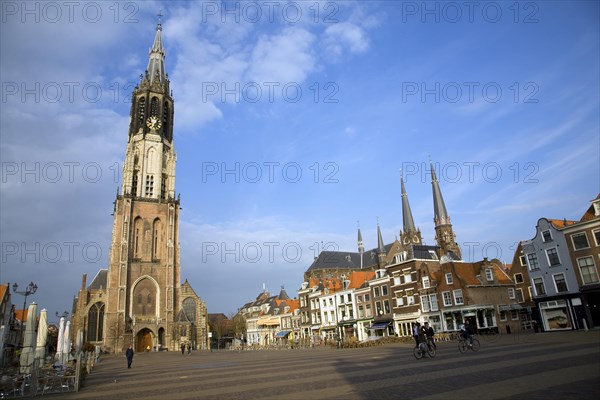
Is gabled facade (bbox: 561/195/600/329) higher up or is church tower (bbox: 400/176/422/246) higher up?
church tower (bbox: 400/176/422/246)

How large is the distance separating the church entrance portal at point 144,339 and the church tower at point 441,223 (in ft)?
189

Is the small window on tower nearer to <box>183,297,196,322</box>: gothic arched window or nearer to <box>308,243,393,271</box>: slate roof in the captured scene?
<box>183,297,196,322</box>: gothic arched window

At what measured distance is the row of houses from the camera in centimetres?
3272

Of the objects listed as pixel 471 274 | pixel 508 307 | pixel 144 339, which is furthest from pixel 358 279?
pixel 144 339

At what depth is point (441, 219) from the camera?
85188 mm

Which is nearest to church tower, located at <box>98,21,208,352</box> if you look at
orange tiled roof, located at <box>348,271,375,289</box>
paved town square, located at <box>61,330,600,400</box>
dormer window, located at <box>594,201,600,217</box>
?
orange tiled roof, located at <box>348,271,375,289</box>

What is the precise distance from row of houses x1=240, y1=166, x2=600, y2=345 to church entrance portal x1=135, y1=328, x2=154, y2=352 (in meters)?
22.6

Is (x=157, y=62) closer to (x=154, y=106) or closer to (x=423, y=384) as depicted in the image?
(x=154, y=106)

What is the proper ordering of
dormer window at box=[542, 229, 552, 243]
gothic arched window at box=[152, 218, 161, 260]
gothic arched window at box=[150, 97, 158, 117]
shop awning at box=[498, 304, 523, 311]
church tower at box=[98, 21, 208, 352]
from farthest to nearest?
gothic arched window at box=[150, 97, 158, 117] → gothic arched window at box=[152, 218, 161, 260] → church tower at box=[98, 21, 208, 352] → shop awning at box=[498, 304, 523, 311] → dormer window at box=[542, 229, 552, 243]

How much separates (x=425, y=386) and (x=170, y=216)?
188 ft

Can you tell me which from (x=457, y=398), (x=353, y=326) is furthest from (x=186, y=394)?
(x=353, y=326)

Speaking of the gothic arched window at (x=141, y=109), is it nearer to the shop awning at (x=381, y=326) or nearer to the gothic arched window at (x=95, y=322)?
the gothic arched window at (x=95, y=322)

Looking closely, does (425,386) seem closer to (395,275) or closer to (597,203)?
(597,203)

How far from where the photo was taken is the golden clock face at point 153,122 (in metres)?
68.3
